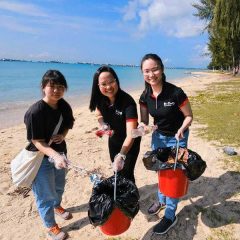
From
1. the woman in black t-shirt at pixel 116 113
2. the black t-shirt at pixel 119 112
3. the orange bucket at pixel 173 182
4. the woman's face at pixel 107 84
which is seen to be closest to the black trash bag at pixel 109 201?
the woman in black t-shirt at pixel 116 113

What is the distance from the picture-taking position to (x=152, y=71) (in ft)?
11.5

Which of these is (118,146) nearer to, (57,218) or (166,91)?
(166,91)

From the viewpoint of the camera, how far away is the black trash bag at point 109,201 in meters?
3.02

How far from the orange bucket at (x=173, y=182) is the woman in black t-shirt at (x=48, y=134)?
1086 millimetres

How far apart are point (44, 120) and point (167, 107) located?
4.36ft

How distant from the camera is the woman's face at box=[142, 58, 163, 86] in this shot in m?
3.49

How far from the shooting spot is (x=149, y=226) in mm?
3902

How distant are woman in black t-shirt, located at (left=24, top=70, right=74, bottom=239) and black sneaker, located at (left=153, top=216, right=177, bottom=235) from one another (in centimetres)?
107

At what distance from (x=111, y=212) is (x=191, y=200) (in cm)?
171

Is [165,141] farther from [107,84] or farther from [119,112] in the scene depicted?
[107,84]

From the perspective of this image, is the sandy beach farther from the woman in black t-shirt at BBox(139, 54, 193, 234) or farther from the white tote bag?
the white tote bag

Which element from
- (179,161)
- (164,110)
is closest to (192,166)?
(179,161)

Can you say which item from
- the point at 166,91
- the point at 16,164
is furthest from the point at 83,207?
the point at 166,91

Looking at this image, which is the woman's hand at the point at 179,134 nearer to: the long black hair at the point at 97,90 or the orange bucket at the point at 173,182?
the orange bucket at the point at 173,182
